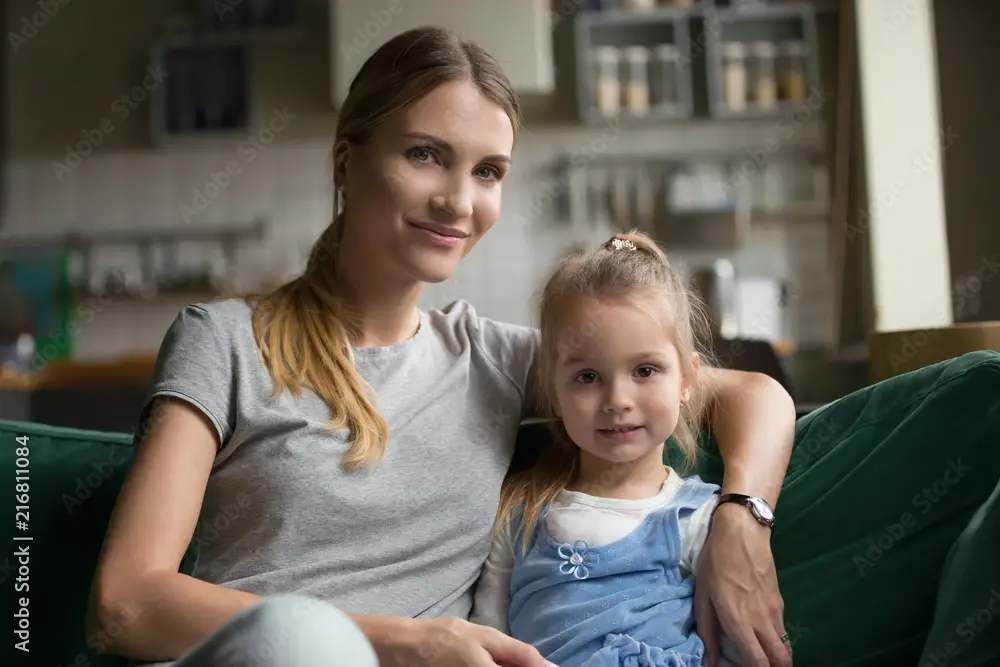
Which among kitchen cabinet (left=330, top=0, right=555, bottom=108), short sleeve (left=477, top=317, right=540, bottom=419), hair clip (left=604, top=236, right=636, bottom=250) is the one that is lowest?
short sleeve (left=477, top=317, right=540, bottom=419)

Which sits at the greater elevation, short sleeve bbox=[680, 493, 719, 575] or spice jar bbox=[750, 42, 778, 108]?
spice jar bbox=[750, 42, 778, 108]

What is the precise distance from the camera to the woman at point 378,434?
106 centimetres

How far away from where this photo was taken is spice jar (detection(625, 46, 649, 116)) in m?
4.57

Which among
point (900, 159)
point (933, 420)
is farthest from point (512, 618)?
point (900, 159)

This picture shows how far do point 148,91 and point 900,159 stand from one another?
11.7ft

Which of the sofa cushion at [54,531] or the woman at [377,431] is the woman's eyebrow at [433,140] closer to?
the woman at [377,431]

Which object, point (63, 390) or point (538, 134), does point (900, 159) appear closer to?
point (538, 134)

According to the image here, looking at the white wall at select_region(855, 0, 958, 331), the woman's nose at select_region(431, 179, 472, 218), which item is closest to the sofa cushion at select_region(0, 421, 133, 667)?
the woman's nose at select_region(431, 179, 472, 218)

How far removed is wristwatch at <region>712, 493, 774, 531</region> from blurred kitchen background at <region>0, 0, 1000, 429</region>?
3400 mm

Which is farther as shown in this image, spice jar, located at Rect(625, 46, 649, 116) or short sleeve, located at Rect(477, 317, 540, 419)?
spice jar, located at Rect(625, 46, 649, 116)

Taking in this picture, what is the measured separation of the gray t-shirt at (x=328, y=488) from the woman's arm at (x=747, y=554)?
0.99 ft

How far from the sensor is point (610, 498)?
4.11 feet

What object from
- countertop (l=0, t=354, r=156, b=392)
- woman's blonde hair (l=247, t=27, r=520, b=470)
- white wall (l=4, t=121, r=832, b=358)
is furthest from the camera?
white wall (l=4, t=121, r=832, b=358)

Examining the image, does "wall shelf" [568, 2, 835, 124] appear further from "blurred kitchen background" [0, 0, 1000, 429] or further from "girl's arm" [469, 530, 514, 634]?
"girl's arm" [469, 530, 514, 634]
